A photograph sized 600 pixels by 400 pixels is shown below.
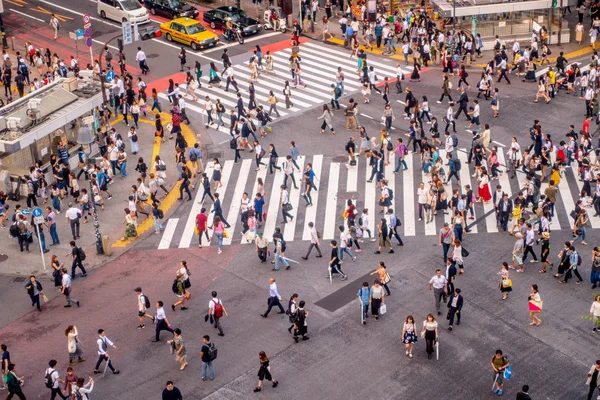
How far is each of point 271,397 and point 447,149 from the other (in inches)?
650

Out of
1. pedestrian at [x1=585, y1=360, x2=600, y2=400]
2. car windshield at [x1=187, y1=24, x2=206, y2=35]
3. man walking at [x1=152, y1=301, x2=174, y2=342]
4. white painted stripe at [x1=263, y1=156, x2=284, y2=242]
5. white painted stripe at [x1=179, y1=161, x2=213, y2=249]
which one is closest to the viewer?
pedestrian at [x1=585, y1=360, x2=600, y2=400]

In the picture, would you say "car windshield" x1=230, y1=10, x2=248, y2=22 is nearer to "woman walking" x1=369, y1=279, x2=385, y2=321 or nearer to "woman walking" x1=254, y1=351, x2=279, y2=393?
"woman walking" x1=369, y1=279, x2=385, y2=321

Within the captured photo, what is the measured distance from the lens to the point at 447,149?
40906 mm

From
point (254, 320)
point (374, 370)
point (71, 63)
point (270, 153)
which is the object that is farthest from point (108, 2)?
point (374, 370)

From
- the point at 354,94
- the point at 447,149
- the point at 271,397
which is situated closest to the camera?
the point at 271,397

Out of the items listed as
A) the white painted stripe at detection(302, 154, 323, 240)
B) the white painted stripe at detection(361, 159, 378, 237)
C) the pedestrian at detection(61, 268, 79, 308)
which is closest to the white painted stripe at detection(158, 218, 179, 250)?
the pedestrian at detection(61, 268, 79, 308)

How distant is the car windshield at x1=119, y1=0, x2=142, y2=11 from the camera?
59719mm

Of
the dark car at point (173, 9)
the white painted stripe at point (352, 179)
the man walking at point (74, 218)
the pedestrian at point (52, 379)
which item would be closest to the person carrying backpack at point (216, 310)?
the pedestrian at point (52, 379)

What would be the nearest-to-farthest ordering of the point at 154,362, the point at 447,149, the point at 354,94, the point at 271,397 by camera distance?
the point at 271,397, the point at 154,362, the point at 447,149, the point at 354,94

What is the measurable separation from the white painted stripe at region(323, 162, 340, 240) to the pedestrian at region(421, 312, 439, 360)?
8.39 meters

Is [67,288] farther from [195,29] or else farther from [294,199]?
[195,29]

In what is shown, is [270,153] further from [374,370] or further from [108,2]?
[108,2]

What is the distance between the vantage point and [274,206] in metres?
39.4

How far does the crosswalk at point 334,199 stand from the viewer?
37094mm
